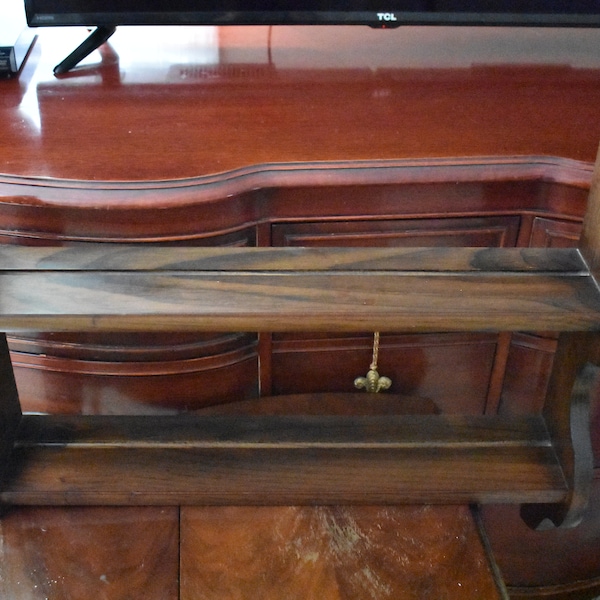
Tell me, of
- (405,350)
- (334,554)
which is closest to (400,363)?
(405,350)

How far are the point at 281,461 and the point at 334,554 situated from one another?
0.39ft

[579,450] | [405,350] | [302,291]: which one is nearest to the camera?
[302,291]

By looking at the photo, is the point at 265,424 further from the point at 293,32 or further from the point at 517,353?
the point at 293,32

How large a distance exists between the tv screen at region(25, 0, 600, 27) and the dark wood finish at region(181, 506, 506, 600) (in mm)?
571

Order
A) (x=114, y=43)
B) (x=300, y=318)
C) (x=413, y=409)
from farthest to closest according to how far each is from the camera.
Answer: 1. (x=114, y=43)
2. (x=413, y=409)
3. (x=300, y=318)

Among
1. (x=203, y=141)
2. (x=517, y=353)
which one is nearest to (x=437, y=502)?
(x=517, y=353)

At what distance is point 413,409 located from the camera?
32.9 inches

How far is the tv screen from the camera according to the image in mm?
884

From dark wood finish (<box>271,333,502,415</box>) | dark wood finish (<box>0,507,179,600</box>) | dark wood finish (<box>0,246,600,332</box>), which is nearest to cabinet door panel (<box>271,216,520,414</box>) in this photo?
dark wood finish (<box>271,333,502,415</box>)

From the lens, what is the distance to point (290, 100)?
0.86 m

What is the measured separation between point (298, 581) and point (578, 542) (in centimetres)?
56

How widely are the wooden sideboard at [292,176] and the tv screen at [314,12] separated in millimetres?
63

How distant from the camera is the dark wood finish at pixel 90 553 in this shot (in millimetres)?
626

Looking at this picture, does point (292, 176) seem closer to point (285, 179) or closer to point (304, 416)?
point (285, 179)
